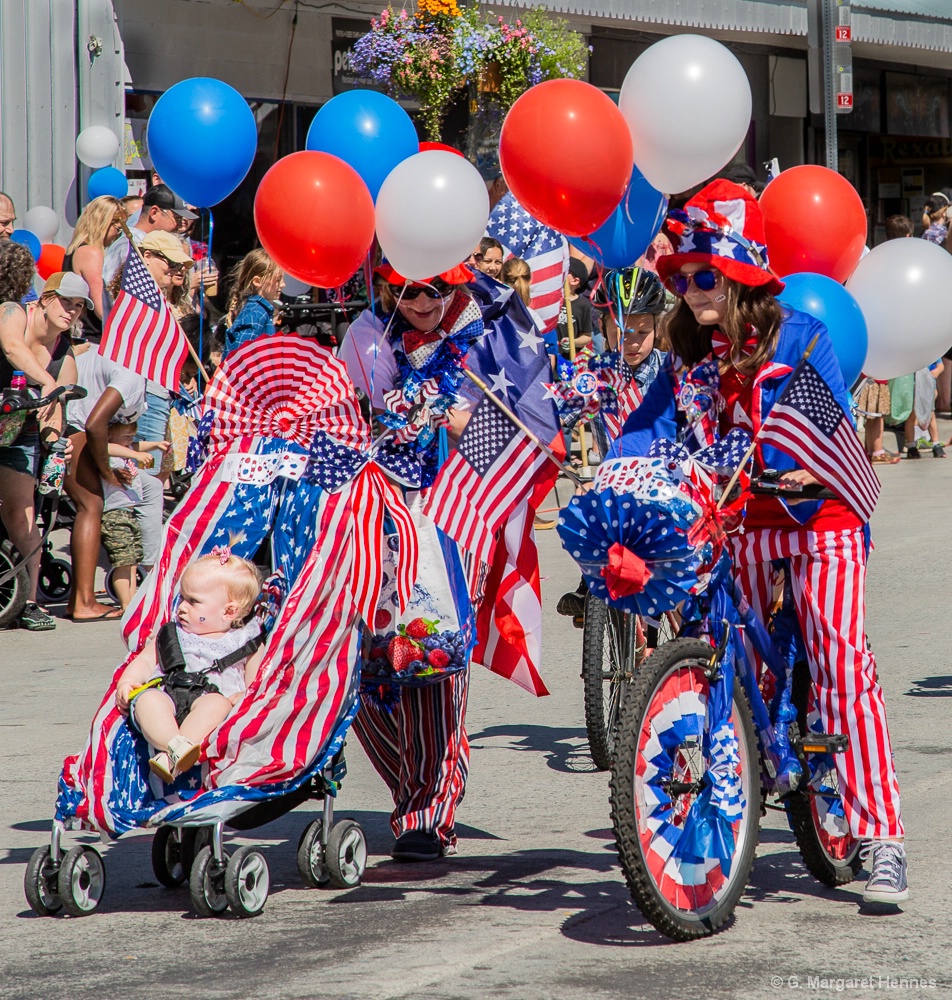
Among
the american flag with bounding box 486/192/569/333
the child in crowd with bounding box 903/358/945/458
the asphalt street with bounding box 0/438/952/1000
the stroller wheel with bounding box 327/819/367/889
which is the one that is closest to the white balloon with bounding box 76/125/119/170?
the child in crowd with bounding box 903/358/945/458

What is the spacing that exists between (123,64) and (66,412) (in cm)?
622

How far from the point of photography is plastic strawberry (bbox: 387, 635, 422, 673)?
16.2 feet

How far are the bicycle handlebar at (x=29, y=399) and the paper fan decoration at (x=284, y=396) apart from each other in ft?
13.1

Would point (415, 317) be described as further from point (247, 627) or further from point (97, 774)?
point (97, 774)

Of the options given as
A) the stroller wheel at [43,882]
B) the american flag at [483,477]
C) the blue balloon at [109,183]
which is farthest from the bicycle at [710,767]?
the blue balloon at [109,183]

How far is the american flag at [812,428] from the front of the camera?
431 cm

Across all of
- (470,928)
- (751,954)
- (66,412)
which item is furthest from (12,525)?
(751,954)

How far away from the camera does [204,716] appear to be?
4539 millimetres

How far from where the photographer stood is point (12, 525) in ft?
30.0

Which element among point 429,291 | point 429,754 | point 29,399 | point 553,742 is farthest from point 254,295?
point 429,754

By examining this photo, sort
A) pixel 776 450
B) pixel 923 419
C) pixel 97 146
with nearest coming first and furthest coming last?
pixel 776 450 < pixel 97 146 < pixel 923 419

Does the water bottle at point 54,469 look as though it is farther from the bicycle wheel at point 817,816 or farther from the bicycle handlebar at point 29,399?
the bicycle wheel at point 817,816

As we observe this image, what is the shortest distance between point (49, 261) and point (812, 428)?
9.13m

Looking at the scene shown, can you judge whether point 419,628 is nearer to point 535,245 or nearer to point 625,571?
point 625,571
